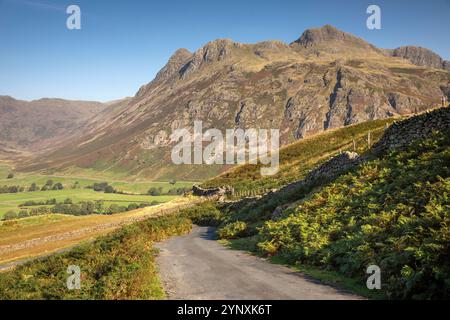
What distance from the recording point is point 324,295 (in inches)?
607

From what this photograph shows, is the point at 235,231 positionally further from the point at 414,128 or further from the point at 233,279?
the point at 414,128

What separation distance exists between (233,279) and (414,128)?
2259 cm

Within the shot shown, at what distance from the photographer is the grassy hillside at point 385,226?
1498 cm

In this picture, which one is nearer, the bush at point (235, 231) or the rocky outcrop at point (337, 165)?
the bush at point (235, 231)

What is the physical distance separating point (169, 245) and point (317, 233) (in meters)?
15.5

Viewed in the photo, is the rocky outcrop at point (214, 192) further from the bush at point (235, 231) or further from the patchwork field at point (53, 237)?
the bush at point (235, 231)

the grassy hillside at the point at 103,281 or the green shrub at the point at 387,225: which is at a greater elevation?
the green shrub at the point at 387,225

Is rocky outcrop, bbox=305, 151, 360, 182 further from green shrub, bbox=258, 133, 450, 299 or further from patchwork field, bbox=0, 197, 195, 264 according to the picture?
patchwork field, bbox=0, 197, 195, 264

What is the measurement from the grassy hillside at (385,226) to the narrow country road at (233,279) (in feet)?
6.57

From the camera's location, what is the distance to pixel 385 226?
20.2m

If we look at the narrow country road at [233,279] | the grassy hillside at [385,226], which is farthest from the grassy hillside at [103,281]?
the grassy hillside at [385,226]

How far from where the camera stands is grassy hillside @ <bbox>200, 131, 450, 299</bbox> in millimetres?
14977

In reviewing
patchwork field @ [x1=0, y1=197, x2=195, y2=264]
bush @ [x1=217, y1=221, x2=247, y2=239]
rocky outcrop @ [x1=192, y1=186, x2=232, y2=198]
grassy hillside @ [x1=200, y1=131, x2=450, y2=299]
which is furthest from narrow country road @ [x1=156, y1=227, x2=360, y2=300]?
rocky outcrop @ [x1=192, y1=186, x2=232, y2=198]
